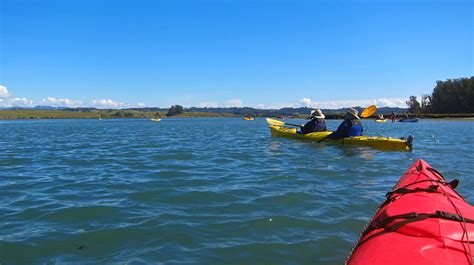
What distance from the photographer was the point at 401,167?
1242cm

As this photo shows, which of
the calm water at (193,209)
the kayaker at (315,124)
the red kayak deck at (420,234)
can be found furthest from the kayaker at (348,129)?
the red kayak deck at (420,234)

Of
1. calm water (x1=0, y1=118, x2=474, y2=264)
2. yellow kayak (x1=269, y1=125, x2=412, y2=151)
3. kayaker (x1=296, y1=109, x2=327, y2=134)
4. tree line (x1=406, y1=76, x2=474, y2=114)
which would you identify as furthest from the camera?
tree line (x1=406, y1=76, x2=474, y2=114)

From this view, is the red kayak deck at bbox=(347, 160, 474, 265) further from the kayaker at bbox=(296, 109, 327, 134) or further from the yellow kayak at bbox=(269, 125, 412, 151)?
the kayaker at bbox=(296, 109, 327, 134)

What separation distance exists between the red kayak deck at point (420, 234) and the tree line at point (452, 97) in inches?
3667

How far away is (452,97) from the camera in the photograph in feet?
289

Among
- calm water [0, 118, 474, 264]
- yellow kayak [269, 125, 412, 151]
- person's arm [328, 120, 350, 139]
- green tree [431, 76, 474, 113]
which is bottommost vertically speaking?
calm water [0, 118, 474, 264]

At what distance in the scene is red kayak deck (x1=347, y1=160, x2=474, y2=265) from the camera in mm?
3350

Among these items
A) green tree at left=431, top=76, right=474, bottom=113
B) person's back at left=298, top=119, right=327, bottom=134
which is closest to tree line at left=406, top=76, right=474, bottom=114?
green tree at left=431, top=76, right=474, bottom=113

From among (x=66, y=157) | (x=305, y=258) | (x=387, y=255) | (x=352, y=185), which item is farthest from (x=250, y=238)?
(x=66, y=157)

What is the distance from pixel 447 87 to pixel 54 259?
100276 millimetres

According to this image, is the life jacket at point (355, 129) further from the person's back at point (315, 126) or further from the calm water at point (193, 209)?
the calm water at point (193, 209)

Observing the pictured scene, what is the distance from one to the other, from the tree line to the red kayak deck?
9314 cm

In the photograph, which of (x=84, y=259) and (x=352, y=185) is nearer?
(x=84, y=259)

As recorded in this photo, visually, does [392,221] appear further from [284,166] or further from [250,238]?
[284,166]
